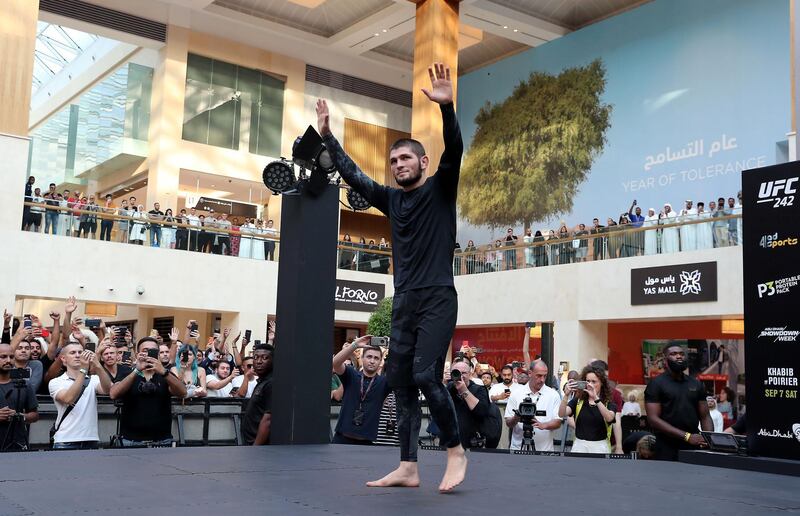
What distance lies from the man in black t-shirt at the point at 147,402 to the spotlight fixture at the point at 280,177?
163 centimetres

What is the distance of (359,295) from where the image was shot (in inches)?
927

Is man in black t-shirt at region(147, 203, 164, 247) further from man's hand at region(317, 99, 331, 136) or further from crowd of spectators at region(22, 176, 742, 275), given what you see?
man's hand at region(317, 99, 331, 136)

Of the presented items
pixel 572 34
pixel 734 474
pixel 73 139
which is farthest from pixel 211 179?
pixel 734 474

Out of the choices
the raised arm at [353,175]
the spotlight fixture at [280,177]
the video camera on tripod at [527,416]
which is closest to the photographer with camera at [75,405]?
the spotlight fixture at [280,177]

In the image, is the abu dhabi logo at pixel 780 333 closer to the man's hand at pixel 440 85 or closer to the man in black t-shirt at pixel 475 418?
the man in black t-shirt at pixel 475 418

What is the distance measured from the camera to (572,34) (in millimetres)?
26484

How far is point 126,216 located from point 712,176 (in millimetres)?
14766

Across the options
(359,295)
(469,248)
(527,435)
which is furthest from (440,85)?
(359,295)

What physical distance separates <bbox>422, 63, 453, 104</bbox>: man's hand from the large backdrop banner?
1829cm

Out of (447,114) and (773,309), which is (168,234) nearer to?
(773,309)

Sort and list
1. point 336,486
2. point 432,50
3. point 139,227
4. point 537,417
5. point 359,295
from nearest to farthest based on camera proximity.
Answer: point 336,486
point 537,417
point 139,227
point 432,50
point 359,295

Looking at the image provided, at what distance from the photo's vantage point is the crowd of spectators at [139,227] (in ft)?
61.3

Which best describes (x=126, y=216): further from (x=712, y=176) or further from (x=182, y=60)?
(x=712, y=176)

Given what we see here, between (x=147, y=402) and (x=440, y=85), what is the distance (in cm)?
388
